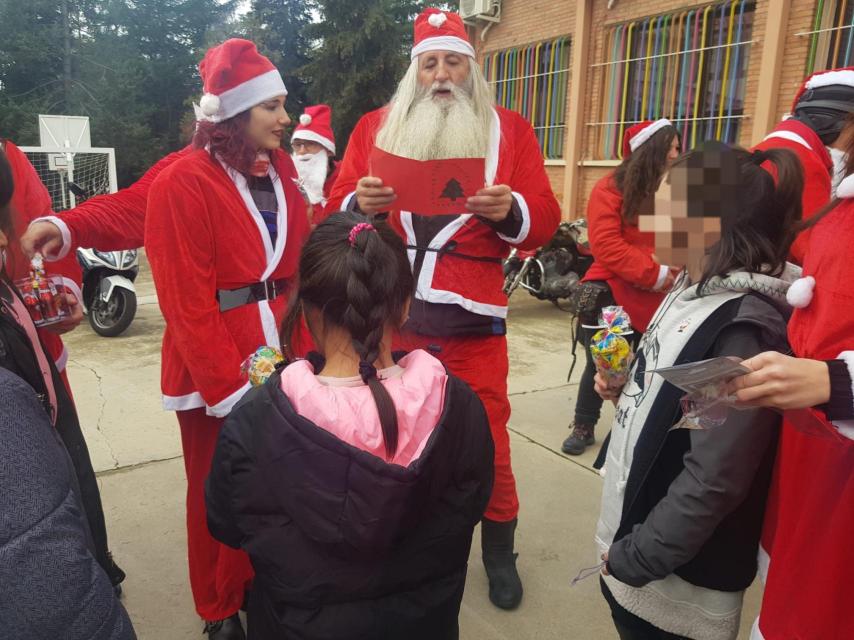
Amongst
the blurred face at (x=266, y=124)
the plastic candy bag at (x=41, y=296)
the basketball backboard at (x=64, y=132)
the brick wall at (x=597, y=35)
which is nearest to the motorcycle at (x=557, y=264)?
the brick wall at (x=597, y=35)

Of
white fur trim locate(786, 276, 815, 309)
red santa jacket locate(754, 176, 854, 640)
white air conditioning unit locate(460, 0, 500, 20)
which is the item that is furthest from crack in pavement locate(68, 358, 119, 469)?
white air conditioning unit locate(460, 0, 500, 20)

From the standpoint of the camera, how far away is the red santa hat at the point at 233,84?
2129 mm

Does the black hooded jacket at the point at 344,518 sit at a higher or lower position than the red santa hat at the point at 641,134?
lower

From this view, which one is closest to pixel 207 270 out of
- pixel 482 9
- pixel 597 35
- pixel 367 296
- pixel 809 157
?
pixel 367 296

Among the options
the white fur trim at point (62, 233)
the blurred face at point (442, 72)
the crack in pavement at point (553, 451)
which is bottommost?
the crack in pavement at point (553, 451)

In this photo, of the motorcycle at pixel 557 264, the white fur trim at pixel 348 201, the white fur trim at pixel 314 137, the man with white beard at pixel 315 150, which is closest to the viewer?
the white fur trim at pixel 348 201

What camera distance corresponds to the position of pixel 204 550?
7.13ft

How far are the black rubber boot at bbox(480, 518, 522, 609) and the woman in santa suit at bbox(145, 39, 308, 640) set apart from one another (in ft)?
2.93

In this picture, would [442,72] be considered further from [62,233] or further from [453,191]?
[62,233]

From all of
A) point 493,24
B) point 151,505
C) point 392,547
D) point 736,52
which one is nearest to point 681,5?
point 736,52

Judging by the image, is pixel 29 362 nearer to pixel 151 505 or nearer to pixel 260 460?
pixel 260 460

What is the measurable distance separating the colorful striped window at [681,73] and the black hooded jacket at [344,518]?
7.93m

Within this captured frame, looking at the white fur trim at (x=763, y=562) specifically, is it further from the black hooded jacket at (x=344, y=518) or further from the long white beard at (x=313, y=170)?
the long white beard at (x=313, y=170)

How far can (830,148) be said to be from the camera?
284 cm
